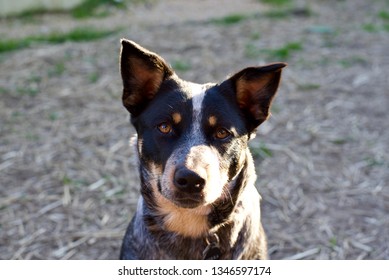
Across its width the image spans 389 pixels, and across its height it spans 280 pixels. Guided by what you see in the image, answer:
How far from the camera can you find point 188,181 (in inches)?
109

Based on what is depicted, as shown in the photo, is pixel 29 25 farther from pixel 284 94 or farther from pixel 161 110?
pixel 161 110

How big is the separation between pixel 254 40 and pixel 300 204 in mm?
4556

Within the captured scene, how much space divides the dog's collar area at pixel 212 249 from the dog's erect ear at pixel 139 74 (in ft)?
2.70

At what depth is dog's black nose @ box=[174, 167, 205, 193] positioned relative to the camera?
274 centimetres

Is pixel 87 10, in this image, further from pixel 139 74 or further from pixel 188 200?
pixel 188 200

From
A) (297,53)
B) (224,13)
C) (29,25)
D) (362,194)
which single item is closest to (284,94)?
(297,53)

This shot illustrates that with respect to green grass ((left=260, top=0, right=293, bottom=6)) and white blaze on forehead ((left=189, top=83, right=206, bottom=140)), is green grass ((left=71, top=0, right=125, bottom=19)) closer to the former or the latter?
green grass ((left=260, top=0, right=293, bottom=6))

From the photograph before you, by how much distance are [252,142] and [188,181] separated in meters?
2.88

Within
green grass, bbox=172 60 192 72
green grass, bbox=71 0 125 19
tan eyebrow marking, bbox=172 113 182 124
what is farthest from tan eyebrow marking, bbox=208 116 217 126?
green grass, bbox=71 0 125 19

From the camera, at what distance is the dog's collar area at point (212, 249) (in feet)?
10.3

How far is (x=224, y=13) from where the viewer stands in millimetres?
11281

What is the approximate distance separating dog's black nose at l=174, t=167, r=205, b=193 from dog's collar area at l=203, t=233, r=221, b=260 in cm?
46

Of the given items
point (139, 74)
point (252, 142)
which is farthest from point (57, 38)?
point (139, 74)
